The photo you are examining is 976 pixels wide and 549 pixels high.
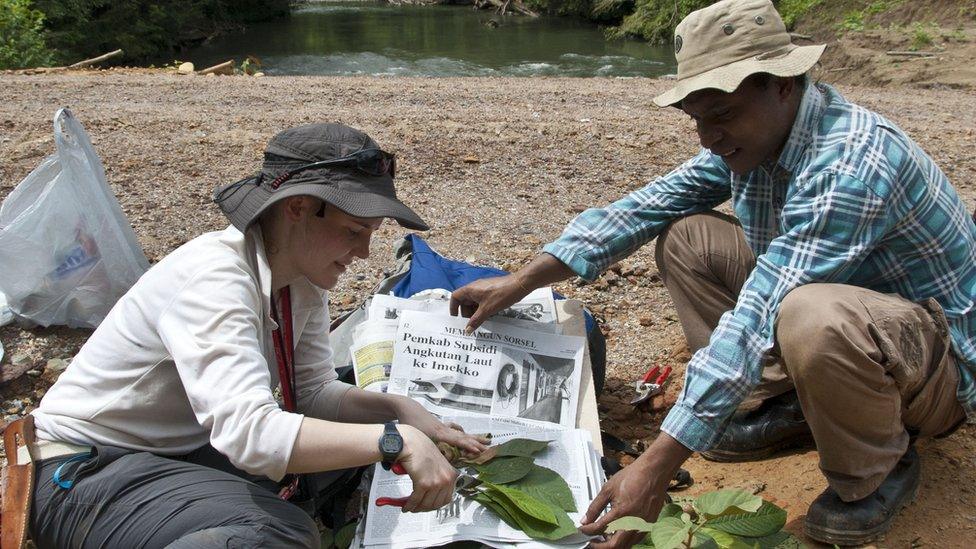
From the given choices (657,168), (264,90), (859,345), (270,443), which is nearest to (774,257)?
(859,345)

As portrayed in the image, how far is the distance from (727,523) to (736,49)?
1127 millimetres

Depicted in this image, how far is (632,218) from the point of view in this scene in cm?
268

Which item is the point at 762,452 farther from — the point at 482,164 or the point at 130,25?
the point at 130,25

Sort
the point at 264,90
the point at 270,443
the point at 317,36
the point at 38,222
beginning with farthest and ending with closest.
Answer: the point at 317,36 < the point at 264,90 < the point at 38,222 < the point at 270,443

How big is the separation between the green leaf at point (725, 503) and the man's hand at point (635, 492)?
0.31 ft

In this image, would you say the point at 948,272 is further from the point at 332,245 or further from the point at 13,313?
the point at 13,313

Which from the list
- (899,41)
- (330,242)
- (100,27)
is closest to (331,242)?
(330,242)

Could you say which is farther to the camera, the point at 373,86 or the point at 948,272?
the point at 373,86

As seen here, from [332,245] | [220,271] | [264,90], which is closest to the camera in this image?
[220,271]

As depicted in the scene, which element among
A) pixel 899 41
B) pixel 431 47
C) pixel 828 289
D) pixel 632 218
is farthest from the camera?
pixel 431 47

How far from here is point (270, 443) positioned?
160 cm

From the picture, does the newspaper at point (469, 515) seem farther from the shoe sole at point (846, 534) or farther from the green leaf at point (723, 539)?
the shoe sole at point (846, 534)

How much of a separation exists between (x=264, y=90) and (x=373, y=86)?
1.26 m

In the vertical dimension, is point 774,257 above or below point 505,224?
above
